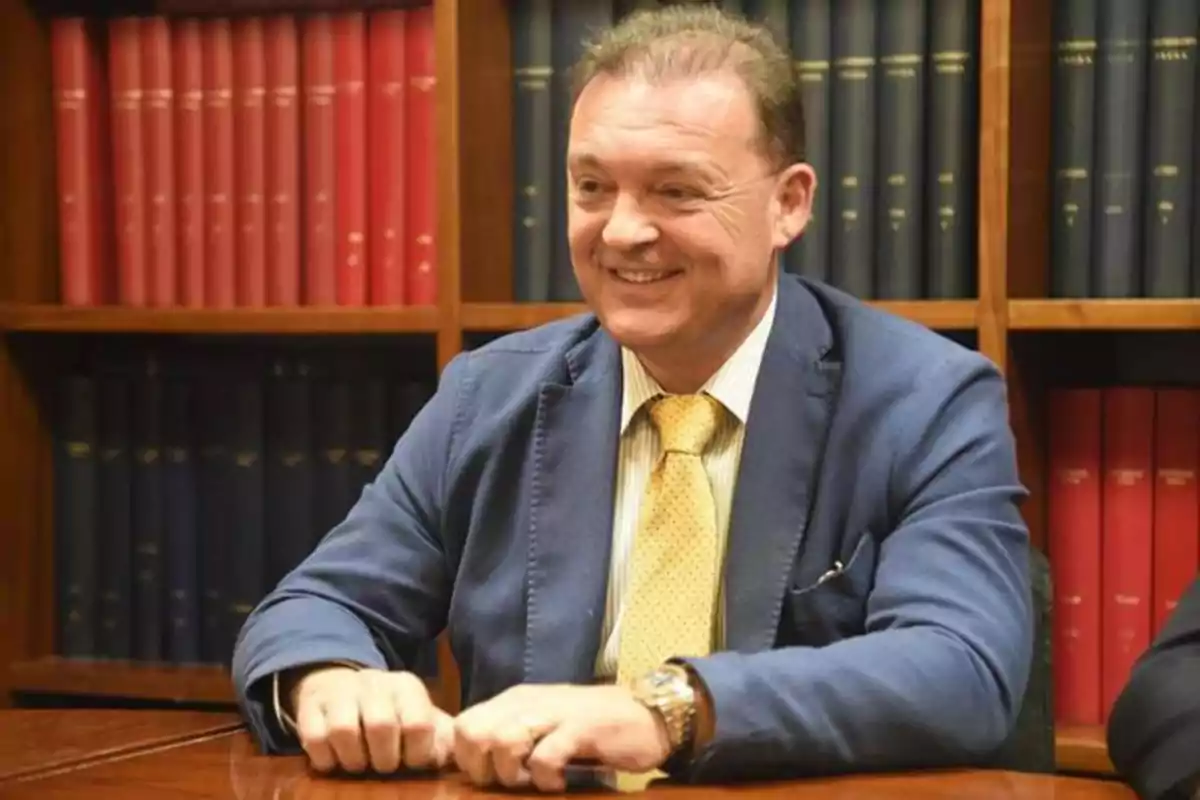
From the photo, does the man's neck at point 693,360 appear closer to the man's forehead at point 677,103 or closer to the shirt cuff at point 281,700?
the man's forehead at point 677,103

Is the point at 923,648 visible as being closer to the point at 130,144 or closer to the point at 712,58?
the point at 712,58

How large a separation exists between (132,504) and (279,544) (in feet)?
0.76

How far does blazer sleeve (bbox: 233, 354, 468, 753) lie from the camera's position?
4.46 feet

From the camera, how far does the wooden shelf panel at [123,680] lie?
6.99ft

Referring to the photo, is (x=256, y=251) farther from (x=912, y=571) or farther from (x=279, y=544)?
(x=912, y=571)

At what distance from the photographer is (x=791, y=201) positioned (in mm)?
1492

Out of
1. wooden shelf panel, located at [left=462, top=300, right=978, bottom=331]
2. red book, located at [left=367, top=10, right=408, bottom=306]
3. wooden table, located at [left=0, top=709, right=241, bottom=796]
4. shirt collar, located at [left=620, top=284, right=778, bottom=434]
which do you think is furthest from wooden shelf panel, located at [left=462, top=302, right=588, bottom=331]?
wooden table, located at [left=0, top=709, right=241, bottom=796]

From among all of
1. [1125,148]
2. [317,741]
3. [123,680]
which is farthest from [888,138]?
[123,680]

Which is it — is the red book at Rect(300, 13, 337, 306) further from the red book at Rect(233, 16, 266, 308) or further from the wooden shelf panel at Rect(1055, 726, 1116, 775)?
the wooden shelf panel at Rect(1055, 726, 1116, 775)

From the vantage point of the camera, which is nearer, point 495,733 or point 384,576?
point 495,733

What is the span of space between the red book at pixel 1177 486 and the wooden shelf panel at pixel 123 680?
120 cm

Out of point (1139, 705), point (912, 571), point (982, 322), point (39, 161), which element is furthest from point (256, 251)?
point (1139, 705)

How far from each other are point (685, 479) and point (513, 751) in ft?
1.38

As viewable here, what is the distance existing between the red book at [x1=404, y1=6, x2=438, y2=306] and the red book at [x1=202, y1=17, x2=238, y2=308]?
0.26 metres
